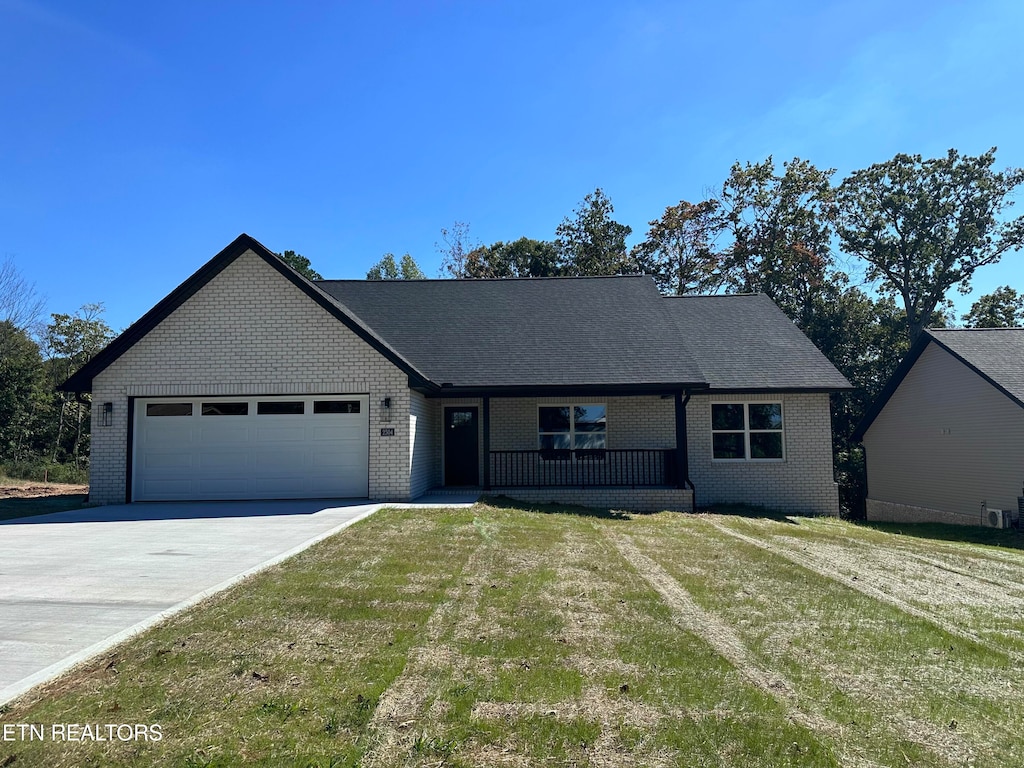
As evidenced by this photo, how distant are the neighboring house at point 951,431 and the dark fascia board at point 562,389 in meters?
8.92

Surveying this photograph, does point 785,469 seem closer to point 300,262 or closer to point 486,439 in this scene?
point 486,439

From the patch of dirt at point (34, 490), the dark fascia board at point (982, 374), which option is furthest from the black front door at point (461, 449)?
the dark fascia board at point (982, 374)

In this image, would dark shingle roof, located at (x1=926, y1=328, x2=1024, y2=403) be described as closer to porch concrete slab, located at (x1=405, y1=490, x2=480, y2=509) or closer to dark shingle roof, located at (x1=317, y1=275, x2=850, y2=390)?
dark shingle roof, located at (x1=317, y1=275, x2=850, y2=390)

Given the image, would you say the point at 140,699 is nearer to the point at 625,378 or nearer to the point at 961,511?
the point at 625,378

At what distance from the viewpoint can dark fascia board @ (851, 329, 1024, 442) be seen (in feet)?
55.1

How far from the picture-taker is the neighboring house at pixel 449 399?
1353 centimetres

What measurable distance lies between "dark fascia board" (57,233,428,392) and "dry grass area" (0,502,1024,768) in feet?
20.4

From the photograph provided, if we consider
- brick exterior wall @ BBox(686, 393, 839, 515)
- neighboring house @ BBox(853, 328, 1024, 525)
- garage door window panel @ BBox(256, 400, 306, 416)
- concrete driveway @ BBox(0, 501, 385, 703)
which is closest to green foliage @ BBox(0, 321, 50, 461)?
concrete driveway @ BBox(0, 501, 385, 703)

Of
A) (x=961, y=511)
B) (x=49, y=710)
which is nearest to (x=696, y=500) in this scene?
(x=961, y=511)

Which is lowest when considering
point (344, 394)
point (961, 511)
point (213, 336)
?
point (961, 511)

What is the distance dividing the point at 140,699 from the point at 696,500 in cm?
1405

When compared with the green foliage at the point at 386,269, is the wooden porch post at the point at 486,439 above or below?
below

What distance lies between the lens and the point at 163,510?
41.0ft

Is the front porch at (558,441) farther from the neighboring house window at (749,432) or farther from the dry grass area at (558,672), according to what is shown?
the dry grass area at (558,672)
